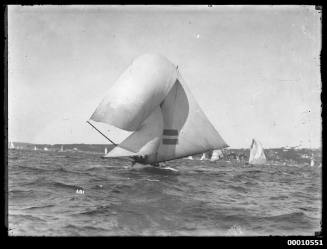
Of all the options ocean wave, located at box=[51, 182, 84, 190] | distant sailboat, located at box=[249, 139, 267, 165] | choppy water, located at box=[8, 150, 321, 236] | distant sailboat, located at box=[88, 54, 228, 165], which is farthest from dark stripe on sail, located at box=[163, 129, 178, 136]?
distant sailboat, located at box=[249, 139, 267, 165]

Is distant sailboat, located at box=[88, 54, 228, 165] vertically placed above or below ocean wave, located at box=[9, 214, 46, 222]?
above

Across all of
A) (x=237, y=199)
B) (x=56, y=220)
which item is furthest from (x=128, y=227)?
(x=237, y=199)

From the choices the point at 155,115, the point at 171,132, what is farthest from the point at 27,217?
the point at 171,132

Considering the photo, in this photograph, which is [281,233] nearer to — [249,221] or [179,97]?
[249,221]

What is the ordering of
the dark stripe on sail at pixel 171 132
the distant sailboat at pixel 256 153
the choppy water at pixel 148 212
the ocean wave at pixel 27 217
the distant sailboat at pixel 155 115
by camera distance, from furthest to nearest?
the distant sailboat at pixel 256 153
the dark stripe on sail at pixel 171 132
the distant sailboat at pixel 155 115
the ocean wave at pixel 27 217
the choppy water at pixel 148 212

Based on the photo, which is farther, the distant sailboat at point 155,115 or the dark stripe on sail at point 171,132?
the dark stripe on sail at point 171,132

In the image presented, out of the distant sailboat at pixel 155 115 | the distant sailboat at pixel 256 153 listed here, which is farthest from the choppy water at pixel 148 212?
the distant sailboat at pixel 256 153

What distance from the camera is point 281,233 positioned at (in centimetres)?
1098

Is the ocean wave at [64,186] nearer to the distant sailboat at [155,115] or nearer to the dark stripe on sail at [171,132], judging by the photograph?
the distant sailboat at [155,115]

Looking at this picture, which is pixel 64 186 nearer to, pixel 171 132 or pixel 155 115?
pixel 155 115

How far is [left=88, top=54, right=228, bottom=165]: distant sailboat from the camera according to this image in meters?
22.2

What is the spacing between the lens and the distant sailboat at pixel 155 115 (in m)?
22.2

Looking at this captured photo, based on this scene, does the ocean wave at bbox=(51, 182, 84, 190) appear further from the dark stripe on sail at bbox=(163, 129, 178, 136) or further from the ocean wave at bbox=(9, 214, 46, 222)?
the dark stripe on sail at bbox=(163, 129, 178, 136)

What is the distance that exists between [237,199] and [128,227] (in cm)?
662
